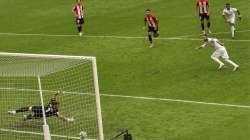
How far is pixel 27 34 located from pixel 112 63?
950cm

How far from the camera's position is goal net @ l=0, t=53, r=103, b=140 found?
57.0 ft

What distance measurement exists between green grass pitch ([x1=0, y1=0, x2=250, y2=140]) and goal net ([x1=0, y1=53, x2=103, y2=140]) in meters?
0.95

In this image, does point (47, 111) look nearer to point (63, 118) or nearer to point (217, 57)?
point (63, 118)

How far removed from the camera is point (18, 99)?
21578mm

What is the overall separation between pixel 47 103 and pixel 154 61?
7.58m

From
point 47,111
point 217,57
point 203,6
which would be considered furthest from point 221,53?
point 47,111

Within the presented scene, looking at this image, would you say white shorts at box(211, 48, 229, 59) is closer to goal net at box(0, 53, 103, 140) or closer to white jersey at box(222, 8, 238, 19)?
white jersey at box(222, 8, 238, 19)

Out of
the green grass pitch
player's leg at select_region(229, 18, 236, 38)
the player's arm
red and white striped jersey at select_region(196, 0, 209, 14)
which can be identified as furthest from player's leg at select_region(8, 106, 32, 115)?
red and white striped jersey at select_region(196, 0, 209, 14)

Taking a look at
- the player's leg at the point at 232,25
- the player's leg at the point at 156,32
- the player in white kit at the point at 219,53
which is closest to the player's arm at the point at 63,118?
the player in white kit at the point at 219,53

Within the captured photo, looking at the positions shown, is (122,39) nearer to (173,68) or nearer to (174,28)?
(174,28)

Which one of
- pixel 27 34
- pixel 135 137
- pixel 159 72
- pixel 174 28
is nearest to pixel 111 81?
pixel 159 72

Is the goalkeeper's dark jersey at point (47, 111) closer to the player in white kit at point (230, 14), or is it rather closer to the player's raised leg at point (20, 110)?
the player's raised leg at point (20, 110)

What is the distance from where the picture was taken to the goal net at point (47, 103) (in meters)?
17.4

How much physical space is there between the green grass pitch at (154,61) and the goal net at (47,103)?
95cm
